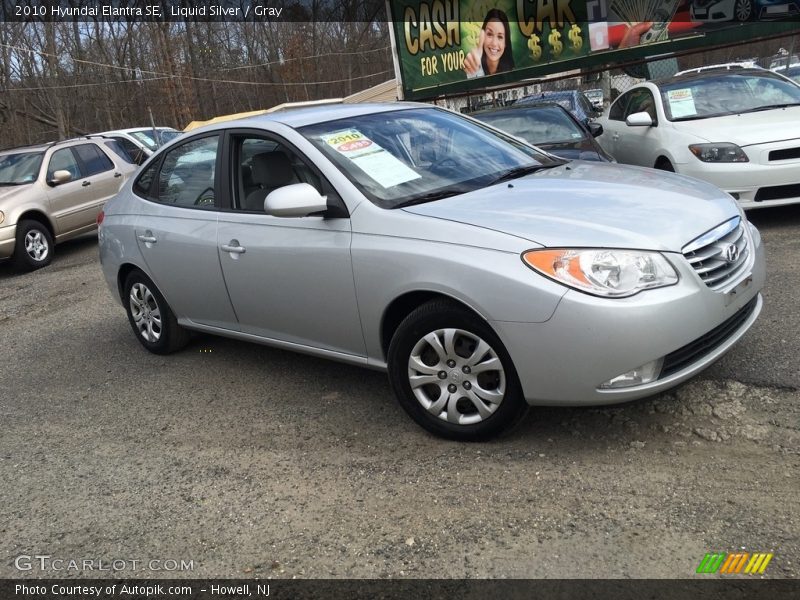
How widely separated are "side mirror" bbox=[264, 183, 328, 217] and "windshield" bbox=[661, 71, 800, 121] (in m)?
A: 5.32

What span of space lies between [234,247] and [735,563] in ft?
9.82

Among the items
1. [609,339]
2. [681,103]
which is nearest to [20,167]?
[681,103]

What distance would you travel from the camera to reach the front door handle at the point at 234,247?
420 centimetres

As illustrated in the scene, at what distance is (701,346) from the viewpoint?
3186 millimetres

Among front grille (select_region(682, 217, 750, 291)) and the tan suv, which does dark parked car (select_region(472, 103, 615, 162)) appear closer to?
front grille (select_region(682, 217, 750, 291))

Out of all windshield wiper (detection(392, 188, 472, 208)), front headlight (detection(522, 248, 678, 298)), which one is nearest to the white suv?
windshield wiper (detection(392, 188, 472, 208))

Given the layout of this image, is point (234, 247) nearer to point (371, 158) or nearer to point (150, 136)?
point (371, 158)

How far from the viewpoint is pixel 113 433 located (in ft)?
13.7

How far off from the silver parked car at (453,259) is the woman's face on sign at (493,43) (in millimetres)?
8563

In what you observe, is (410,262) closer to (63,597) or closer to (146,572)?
(146,572)

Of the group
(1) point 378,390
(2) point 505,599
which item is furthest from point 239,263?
(2) point 505,599

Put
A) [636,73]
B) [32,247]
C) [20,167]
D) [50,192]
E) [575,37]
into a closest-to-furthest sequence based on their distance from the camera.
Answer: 1. [32,247]
2. [50,192]
3. [20,167]
4. [575,37]
5. [636,73]

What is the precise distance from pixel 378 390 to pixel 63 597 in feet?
6.59

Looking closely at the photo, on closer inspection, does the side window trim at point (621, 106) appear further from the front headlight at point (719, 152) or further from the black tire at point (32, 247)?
the black tire at point (32, 247)
